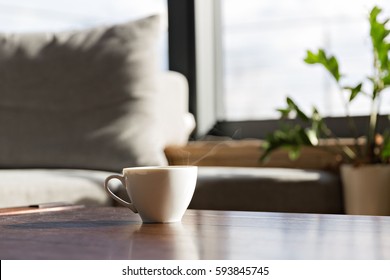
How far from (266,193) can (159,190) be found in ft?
3.94

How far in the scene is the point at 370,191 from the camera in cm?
210

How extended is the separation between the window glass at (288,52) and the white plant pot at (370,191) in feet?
2.36

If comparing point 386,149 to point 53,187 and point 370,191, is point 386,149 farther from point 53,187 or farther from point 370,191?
point 53,187

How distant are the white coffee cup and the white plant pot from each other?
1.24 metres

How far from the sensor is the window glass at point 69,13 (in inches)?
129

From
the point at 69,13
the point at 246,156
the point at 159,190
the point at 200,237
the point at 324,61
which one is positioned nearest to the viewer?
the point at 200,237

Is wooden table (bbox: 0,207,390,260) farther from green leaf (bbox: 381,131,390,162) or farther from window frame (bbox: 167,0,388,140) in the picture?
window frame (bbox: 167,0,388,140)

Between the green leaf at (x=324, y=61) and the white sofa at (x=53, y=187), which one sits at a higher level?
the green leaf at (x=324, y=61)

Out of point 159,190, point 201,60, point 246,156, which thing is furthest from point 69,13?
point 159,190

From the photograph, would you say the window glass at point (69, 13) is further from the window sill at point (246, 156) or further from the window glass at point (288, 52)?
the window sill at point (246, 156)

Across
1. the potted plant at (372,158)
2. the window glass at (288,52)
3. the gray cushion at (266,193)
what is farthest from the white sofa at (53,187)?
the window glass at (288,52)
